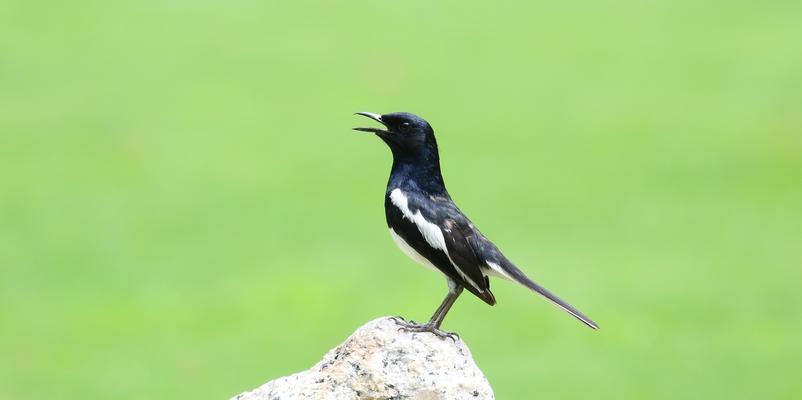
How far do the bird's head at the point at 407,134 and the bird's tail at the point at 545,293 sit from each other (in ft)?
2.76

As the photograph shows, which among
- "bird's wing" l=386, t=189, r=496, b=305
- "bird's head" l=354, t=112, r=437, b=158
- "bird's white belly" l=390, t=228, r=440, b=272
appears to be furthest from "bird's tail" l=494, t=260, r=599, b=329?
"bird's head" l=354, t=112, r=437, b=158

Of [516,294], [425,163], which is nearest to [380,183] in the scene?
[516,294]

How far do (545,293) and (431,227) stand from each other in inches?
30.1

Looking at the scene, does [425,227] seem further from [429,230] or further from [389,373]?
[389,373]

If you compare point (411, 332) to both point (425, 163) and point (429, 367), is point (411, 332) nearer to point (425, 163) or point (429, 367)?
point (429, 367)

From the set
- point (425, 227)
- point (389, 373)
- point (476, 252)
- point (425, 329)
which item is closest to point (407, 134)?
point (425, 227)

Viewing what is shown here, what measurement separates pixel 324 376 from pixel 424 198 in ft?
4.14

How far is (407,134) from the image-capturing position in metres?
7.48

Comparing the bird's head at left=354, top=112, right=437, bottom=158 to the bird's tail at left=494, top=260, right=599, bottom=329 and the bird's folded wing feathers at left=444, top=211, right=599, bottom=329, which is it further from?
the bird's tail at left=494, top=260, right=599, bottom=329

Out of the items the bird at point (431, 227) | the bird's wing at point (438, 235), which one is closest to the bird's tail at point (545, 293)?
the bird at point (431, 227)

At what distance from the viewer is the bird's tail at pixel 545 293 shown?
6785 millimetres

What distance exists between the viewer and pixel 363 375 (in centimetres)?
674

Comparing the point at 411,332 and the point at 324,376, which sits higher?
the point at 411,332

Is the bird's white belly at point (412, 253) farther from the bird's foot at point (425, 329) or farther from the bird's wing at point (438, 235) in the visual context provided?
the bird's foot at point (425, 329)
